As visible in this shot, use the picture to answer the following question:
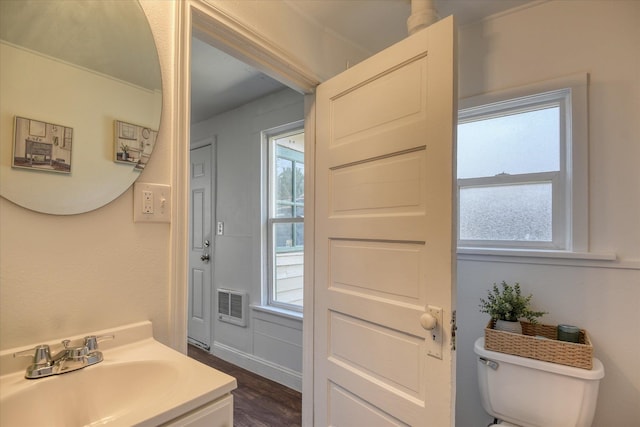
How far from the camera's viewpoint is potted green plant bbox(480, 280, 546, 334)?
139 cm

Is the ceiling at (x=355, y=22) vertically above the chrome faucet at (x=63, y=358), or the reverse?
the ceiling at (x=355, y=22)

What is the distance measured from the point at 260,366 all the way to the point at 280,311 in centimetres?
54

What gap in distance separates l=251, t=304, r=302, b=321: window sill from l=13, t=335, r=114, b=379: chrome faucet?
5.22 feet

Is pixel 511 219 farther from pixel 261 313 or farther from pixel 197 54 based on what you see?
pixel 197 54

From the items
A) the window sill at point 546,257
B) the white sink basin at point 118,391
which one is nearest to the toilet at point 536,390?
the window sill at point 546,257

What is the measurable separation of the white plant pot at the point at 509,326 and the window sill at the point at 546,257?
12.2 inches

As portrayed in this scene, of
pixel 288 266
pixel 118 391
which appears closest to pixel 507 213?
pixel 288 266

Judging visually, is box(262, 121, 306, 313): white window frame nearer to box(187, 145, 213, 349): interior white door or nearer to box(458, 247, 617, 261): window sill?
box(187, 145, 213, 349): interior white door

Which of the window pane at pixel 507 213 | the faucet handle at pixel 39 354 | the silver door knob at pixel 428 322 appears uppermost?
the window pane at pixel 507 213

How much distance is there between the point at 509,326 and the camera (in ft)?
4.56

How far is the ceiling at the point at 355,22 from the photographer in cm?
152

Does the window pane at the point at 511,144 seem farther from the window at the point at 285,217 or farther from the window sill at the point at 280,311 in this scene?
the window sill at the point at 280,311

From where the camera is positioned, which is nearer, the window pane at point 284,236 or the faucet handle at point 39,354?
the faucet handle at point 39,354

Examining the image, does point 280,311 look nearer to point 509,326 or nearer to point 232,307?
point 232,307
